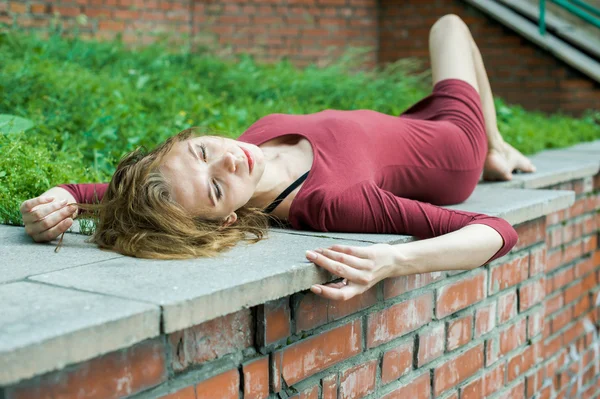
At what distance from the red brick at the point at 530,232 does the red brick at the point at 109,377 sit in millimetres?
1759

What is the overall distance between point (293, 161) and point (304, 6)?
6493mm

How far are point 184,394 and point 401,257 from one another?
0.71 m

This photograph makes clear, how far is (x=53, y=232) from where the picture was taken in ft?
6.82

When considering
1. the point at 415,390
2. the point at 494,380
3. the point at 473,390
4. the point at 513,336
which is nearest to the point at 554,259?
the point at 513,336

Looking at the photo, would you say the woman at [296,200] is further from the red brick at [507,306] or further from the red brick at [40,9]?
the red brick at [40,9]

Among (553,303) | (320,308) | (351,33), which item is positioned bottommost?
(553,303)

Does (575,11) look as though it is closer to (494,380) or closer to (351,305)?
(494,380)

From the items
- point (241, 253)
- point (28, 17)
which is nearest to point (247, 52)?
point (28, 17)

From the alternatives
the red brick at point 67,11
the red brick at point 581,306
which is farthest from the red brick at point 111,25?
the red brick at point 581,306

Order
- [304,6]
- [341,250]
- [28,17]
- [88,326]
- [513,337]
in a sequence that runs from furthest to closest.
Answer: [304,6], [28,17], [513,337], [341,250], [88,326]

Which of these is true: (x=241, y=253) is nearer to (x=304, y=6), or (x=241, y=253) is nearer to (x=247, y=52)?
(x=247, y=52)

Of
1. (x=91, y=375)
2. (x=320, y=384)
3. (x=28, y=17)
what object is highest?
(x=28, y=17)

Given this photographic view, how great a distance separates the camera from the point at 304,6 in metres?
8.61

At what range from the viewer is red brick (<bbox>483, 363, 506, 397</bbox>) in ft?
8.65
